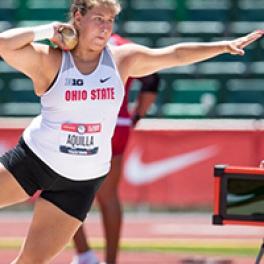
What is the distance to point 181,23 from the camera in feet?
47.6

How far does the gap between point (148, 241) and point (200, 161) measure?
218 centimetres

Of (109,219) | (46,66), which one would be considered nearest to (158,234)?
(109,219)

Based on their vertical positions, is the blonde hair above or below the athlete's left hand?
above

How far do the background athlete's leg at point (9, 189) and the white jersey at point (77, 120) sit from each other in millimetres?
199

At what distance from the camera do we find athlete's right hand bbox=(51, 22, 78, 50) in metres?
5.52

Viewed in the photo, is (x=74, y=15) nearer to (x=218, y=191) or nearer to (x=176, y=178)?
(x=218, y=191)

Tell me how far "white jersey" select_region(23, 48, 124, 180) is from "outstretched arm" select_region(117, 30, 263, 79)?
0.16m

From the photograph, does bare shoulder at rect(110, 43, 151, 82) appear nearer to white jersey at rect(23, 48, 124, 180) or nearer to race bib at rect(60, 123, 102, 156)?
white jersey at rect(23, 48, 124, 180)

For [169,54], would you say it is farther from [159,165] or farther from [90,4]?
[159,165]

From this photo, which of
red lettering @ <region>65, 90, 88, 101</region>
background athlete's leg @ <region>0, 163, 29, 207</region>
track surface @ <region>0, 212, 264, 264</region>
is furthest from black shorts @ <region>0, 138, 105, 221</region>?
track surface @ <region>0, 212, 264, 264</region>

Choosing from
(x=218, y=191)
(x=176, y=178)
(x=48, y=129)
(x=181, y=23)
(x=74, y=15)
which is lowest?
(x=176, y=178)

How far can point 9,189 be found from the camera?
5566 millimetres

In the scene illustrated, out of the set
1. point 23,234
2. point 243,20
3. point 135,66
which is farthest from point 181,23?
point 135,66

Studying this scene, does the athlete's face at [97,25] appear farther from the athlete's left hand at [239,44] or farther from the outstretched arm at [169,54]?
the athlete's left hand at [239,44]
